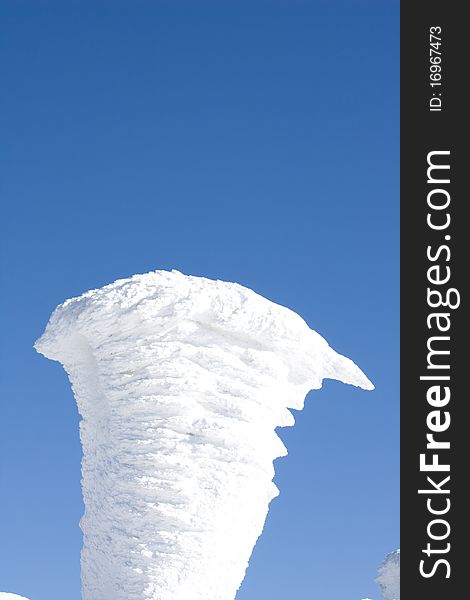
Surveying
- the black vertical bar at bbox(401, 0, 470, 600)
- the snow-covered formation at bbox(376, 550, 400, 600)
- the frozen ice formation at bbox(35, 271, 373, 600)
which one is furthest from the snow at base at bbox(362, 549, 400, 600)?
the black vertical bar at bbox(401, 0, 470, 600)

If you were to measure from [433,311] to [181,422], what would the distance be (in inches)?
153

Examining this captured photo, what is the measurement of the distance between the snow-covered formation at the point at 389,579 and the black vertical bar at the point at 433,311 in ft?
21.1

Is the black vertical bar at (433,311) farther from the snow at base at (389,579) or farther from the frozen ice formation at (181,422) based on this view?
the snow at base at (389,579)

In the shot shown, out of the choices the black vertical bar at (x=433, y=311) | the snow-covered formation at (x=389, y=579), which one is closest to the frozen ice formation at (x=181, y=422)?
the black vertical bar at (x=433, y=311)

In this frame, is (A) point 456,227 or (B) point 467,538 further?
(A) point 456,227

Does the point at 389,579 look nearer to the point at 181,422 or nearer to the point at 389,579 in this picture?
the point at 389,579

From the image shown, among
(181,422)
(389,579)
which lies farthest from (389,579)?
(181,422)

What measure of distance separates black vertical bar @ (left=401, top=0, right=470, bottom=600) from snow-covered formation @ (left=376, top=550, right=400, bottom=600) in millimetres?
6440

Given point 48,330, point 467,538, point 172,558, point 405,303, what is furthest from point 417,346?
point 48,330

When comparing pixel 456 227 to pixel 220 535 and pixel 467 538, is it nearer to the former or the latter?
pixel 467 538

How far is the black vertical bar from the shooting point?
11500mm

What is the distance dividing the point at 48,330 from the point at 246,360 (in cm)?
301

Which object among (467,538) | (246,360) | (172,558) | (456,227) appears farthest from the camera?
(246,360)

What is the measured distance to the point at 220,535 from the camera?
1368cm
